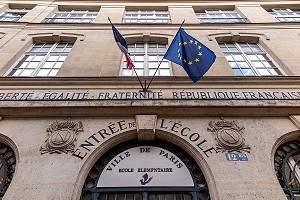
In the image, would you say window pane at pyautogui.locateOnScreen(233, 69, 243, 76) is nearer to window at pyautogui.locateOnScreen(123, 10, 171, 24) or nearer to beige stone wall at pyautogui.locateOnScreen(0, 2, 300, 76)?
beige stone wall at pyautogui.locateOnScreen(0, 2, 300, 76)

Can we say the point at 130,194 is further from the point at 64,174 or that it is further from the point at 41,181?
the point at 41,181

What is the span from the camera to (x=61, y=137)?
564 centimetres

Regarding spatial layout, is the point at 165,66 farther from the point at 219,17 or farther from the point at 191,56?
the point at 219,17

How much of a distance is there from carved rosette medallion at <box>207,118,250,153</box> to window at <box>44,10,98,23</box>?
9.46m

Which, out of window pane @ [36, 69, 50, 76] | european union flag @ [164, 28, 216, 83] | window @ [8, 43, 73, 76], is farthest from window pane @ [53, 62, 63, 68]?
european union flag @ [164, 28, 216, 83]

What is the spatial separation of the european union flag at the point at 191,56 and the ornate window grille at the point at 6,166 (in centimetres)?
490

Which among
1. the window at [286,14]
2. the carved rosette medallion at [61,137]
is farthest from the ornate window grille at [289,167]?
the window at [286,14]

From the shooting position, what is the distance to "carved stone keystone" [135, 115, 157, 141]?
5.84 m

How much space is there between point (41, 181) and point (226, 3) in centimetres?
1415

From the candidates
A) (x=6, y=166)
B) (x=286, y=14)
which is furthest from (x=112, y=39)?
(x=286, y=14)

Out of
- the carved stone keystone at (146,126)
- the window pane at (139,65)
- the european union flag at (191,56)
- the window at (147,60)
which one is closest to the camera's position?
the carved stone keystone at (146,126)

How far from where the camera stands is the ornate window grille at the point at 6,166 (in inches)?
198

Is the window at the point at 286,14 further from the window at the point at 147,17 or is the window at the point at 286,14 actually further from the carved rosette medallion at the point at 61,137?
the carved rosette medallion at the point at 61,137

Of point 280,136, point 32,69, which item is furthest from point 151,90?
point 32,69
